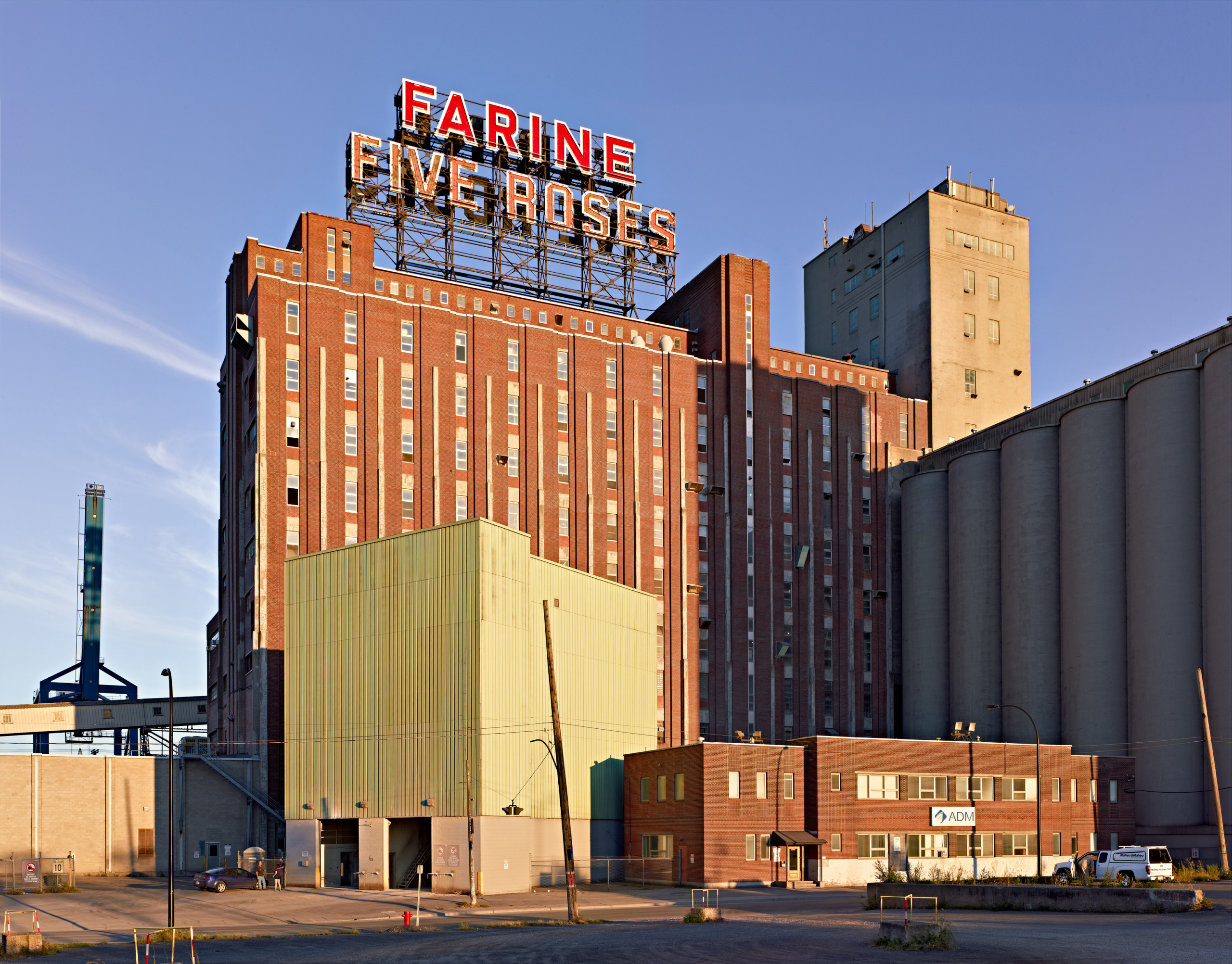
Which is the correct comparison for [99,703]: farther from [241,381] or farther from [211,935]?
[211,935]

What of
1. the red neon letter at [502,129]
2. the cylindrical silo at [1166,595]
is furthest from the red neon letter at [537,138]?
the cylindrical silo at [1166,595]

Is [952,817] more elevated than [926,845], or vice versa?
[952,817]

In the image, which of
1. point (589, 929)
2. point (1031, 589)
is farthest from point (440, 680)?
point (1031, 589)

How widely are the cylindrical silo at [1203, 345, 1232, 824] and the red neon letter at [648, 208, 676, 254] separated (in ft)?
169

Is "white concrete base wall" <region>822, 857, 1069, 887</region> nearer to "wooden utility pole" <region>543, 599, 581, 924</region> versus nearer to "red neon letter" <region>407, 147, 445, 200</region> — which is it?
"wooden utility pole" <region>543, 599, 581, 924</region>

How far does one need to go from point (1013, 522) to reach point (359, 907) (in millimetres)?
69879

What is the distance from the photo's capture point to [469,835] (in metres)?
68.0

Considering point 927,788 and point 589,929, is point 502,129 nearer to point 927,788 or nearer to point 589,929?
point 927,788

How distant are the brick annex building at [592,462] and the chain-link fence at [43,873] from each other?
52.6 ft

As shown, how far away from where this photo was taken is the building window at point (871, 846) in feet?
268

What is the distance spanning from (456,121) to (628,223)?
18557mm

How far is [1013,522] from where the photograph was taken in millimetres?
112812

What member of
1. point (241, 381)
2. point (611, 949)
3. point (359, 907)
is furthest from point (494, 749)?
point (241, 381)

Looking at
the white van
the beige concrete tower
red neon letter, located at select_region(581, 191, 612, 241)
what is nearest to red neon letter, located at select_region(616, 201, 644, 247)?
red neon letter, located at select_region(581, 191, 612, 241)
